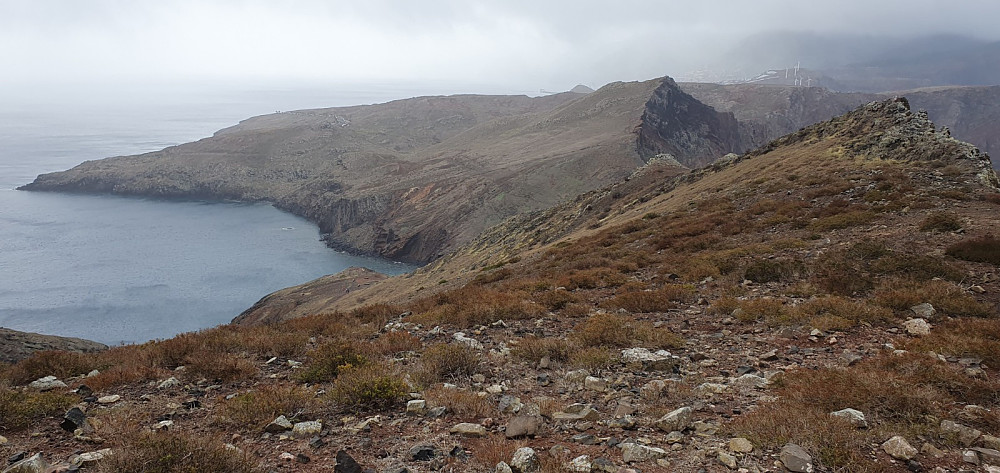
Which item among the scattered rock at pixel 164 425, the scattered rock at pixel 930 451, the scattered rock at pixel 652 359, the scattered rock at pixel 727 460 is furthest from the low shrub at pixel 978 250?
the scattered rock at pixel 164 425

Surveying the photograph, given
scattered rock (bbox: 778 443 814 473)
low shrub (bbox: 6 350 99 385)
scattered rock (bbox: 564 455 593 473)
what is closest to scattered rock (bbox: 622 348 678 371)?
scattered rock (bbox: 778 443 814 473)

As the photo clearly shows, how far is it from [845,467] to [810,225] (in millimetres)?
18670

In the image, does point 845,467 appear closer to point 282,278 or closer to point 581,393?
point 581,393

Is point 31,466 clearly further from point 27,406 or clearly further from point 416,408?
point 416,408

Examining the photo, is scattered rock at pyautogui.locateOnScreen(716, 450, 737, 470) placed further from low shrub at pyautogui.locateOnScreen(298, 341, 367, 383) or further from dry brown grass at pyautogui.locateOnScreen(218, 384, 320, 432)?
low shrub at pyautogui.locateOnScreen(298, 341, 367, 383)

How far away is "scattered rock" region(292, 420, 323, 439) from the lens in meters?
6.59

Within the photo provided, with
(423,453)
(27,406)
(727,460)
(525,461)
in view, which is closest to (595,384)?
(727,460)

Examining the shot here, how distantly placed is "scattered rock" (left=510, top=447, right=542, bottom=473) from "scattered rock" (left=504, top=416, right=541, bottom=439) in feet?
2.64

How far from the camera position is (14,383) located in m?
9.17

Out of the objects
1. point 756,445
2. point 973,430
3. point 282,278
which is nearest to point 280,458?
point 756,445

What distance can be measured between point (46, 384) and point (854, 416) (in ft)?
45.3

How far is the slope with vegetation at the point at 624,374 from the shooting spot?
5453mm

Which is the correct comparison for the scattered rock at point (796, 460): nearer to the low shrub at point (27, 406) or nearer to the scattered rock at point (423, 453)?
the scattered rock at point (423, 453)

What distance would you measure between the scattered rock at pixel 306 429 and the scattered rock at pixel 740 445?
5603 millimetres
